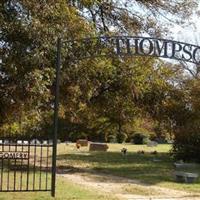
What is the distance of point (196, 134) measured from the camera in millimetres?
27328

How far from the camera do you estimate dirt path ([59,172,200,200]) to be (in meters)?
14.0

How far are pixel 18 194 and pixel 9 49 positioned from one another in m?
4.12

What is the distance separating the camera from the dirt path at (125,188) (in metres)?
14.0

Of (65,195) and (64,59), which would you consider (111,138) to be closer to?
(64,59)

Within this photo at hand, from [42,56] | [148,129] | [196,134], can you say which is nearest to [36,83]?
[42,56]

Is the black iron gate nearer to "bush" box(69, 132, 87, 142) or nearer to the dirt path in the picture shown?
the dirt path

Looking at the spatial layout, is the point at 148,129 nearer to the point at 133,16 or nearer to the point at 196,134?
the point at 196,134

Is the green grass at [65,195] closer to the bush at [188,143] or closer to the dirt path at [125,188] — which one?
the dirt path at [125,188]

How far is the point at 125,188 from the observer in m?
15.6

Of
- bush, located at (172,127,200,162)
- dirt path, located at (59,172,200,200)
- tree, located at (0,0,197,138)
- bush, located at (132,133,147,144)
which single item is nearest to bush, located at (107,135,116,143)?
bush, located at (132,133,147,144)

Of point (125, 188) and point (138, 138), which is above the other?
point (138, 138)

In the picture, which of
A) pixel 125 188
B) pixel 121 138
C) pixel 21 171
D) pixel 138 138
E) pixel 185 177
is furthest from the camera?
pixel 121 138

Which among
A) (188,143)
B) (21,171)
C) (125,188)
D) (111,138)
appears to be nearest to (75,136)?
(111,138)

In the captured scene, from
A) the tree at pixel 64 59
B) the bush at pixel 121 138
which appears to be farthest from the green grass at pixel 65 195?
the bush at pixel 121 138
